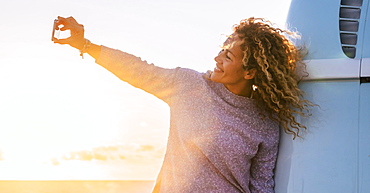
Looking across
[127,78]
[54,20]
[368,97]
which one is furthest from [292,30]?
[54,20]

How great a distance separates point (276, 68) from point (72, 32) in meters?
0.99

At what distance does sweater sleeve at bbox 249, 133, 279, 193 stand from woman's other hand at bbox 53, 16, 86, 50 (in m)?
0.99

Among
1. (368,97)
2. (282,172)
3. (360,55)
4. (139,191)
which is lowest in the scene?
(139,191)

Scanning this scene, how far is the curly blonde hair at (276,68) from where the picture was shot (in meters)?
2.35

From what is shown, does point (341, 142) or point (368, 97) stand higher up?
point (368, 97)

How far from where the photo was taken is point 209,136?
7.98ft

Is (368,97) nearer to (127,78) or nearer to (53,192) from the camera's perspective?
(127,78)

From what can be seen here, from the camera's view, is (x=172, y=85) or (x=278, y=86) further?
(x=172, y=85)

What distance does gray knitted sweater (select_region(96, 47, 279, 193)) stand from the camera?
243cm

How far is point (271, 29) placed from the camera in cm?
242

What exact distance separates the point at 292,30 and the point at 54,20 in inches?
44.1

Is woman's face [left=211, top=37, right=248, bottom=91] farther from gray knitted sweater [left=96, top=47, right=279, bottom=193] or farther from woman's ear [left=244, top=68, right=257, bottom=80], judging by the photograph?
gray knitted sweater [left=96, top=47, right=279, bottom=193]

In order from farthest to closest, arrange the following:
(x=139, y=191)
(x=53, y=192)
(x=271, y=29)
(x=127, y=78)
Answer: (x=139, y=191) → (x=53, y=192) → (x=127, y=78) → (x=271, y=29)

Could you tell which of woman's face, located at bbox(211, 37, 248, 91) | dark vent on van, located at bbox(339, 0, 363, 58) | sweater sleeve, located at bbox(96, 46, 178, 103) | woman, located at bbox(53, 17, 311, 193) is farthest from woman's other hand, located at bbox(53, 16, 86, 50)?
dark vent on van, located at bbox(339, 0, 363, 58)
